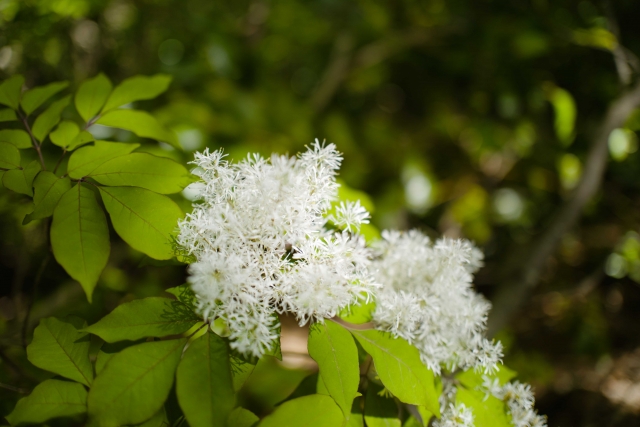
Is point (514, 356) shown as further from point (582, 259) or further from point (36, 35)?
point (36, 35)

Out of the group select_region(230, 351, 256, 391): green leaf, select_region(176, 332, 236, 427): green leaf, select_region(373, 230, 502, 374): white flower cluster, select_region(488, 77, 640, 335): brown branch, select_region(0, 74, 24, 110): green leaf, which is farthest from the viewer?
select_region(488, 77, 640, 335): brown branch

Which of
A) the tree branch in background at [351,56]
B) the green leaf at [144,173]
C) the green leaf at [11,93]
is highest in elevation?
the tree branch in background at [351,56]

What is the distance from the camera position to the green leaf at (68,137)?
80cm

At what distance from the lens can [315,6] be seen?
2.55 metres

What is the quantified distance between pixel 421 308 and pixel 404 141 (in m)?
1.84

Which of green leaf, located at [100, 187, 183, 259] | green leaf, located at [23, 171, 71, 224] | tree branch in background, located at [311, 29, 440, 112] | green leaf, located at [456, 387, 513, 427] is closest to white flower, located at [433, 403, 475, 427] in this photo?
green leaf, located at [456, 387, 513, 427]

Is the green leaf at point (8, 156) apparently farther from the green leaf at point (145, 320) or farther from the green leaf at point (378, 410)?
the green leaf at point (378, 410)

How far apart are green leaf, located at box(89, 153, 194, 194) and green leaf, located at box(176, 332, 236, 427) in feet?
0.99

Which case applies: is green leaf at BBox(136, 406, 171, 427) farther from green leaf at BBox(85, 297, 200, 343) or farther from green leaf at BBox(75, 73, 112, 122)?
green leaf at BBox(75, 73, 112, 122)

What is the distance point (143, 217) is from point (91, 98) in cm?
47

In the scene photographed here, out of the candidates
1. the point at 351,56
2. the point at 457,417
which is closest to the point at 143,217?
the point at 457,417

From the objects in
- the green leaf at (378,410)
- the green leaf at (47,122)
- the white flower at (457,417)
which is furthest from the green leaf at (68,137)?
the white flower at (457,417)

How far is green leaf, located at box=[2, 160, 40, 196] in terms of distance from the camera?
0.67 metres

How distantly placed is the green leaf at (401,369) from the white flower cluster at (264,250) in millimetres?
89
